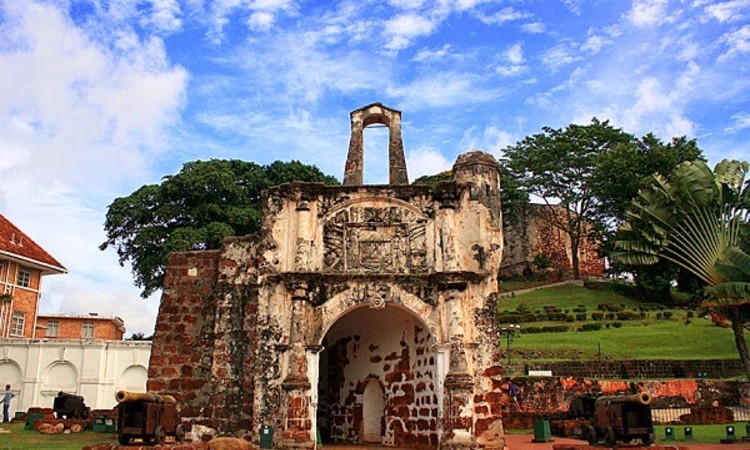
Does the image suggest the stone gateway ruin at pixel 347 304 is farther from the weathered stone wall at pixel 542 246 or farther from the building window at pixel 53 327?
the weathered stone wall at pixel 542 246

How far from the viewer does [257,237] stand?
14484 millimetres

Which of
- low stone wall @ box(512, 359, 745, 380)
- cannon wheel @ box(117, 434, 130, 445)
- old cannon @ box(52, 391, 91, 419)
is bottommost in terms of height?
cannon wheel @ box(117, 434, 130, 445)

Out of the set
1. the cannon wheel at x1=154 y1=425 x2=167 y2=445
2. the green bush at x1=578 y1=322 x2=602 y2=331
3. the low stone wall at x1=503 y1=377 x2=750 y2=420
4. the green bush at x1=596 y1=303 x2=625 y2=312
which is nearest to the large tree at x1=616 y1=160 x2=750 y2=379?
the low stone wall at x1=503 y1=377 x2=750 y2=420

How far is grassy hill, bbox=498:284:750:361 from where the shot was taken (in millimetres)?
28672

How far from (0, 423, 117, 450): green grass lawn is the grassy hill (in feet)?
57.6

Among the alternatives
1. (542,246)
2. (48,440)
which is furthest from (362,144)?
(542,246)

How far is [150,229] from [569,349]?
19.3 m

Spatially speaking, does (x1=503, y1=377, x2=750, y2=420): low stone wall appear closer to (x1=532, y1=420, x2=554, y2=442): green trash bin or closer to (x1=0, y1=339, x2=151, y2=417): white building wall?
(x1=532, y1=420, x2=554, y2=442): green trash bin

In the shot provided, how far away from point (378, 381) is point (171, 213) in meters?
17.7

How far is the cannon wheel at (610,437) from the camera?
33.9ft

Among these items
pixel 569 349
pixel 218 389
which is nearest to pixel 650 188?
pixel 569 349

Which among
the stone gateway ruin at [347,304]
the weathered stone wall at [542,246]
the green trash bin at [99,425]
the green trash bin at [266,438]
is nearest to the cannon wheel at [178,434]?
the green trash bin at [266,438]

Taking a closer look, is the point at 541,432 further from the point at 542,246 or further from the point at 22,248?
the point at 542,246

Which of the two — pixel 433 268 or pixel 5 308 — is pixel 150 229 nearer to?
pixel 5 308
